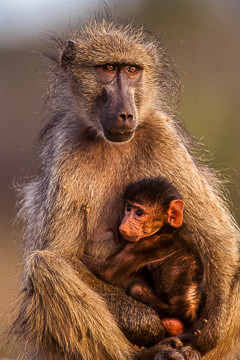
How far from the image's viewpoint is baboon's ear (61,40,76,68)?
4.66m

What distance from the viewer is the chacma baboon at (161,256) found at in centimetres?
422

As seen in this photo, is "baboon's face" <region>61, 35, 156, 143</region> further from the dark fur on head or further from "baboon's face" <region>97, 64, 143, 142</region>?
the dark fur on head

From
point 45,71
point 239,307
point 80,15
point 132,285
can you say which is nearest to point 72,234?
point 132,285

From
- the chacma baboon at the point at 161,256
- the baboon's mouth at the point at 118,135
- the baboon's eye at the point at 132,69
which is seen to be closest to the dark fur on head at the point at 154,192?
the chacma baboon at the point at 161,256

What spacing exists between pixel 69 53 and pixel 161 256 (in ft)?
5.42

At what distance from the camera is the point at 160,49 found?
5.16 meters

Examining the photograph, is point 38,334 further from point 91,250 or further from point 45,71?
point 45,71

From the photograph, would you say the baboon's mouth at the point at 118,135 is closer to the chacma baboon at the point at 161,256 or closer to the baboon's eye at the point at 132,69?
the chacma baboon at the point at 161,256

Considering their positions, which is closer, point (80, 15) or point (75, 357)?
point (75, 357)

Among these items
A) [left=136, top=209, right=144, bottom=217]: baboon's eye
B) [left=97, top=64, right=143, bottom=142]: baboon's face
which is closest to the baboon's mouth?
[left=97, top=64, right=143, bottom=142]: baboon's face

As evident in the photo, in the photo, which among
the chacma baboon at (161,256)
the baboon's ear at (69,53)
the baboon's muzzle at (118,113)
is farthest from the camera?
the baboon's ear at (69,53)

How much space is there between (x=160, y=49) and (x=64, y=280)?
217 centimetres

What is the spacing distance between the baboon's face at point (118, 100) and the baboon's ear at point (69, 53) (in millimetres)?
293

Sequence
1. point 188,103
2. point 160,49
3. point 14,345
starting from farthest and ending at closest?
1. point 188,103
2. point 160,49
3. point 14,345
